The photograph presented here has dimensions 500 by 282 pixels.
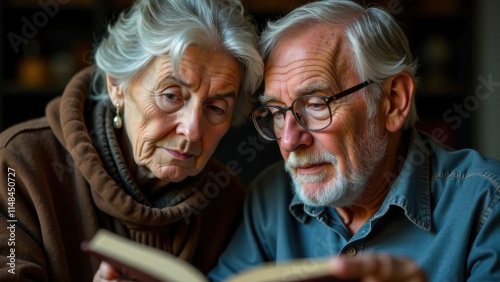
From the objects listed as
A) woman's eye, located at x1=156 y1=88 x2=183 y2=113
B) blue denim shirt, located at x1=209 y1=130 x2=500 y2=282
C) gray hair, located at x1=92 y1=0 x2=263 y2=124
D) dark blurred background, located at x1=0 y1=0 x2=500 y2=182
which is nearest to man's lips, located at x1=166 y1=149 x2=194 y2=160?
woman's eye, located at x1=156 y1=88 x2=183 y2=113

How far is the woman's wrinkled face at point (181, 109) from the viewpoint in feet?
5.32

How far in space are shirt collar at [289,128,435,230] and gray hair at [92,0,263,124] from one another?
0.44 metres

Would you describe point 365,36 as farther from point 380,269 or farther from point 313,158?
point 380,269

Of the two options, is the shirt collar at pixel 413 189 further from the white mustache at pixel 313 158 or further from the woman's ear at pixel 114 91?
the woman's ear at pixel 114 91

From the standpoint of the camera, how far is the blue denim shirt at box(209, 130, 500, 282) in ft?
4.88

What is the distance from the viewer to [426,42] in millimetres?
3979

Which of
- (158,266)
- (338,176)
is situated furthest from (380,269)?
(338,176)

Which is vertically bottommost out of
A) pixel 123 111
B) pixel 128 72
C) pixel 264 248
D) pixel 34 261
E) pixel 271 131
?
pixel 264 248

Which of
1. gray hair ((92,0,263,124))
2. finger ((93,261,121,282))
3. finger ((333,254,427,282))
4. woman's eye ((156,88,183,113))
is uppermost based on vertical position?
gray hair ((92,0,263,124))

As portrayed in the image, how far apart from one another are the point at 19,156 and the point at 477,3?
3085 mm

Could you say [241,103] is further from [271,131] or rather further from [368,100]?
[368,100]

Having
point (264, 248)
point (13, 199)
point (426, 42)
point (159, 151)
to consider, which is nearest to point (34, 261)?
point (13, 199)

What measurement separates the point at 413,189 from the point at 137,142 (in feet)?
2.41

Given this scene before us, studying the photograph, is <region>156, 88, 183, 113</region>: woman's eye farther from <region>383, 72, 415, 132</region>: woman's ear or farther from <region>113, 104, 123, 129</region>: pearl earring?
<region>383, 72, 415, 132</region>: woman's ear
